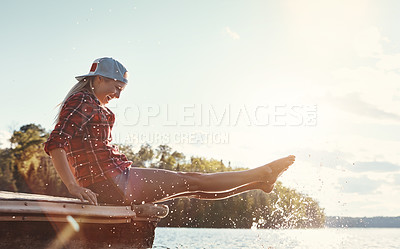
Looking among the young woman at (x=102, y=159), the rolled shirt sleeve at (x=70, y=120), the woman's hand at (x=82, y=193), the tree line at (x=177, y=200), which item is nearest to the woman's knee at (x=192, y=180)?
the young woman at (x=102, y=159)

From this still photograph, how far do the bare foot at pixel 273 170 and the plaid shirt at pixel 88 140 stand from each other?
1.54 meters

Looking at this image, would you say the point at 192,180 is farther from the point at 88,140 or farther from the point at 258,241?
the point at 258,241

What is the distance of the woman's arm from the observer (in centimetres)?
302

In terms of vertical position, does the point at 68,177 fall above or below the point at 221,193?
above

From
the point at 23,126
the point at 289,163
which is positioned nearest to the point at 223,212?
the point at 23,126

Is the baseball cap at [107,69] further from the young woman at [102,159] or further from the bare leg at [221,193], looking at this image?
the bare leg at [221,193]

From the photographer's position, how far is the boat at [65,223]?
284cm

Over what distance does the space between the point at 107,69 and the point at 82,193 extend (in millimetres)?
1126

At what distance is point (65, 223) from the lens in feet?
10.1

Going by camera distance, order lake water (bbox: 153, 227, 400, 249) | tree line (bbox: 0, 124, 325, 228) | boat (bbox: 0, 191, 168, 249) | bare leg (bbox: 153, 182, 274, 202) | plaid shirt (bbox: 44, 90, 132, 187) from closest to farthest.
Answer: boat (bbox: 0, 191, 168, 249)
plaid shirt (bbox: 44, 90, 132, 187)
bare leg (bbox: 153, 182, 274, 202)
lake water (bbox: 153, 227, 400, 249)
tree line (bbox: 0, 124, 325, 228)

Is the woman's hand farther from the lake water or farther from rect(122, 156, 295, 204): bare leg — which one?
the lake water

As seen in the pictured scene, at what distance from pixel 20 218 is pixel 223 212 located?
5564cm

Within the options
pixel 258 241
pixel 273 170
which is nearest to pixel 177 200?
pixel 258 241

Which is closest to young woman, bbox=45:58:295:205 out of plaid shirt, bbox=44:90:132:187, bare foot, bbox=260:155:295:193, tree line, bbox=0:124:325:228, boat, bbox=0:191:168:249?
plaid shirt, bbox=44:90:132:187
